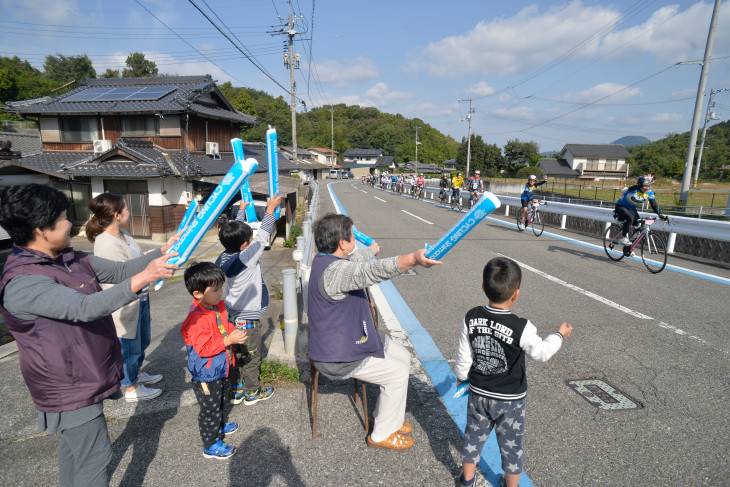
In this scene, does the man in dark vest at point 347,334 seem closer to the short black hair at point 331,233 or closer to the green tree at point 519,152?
the short black hair at point 331,233

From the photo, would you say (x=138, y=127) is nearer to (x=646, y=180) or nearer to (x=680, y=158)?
(x=646, y=180)

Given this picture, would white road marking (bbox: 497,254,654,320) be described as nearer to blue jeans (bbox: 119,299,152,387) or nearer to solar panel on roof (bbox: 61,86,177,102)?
blue jeans (bbox: 119,299,152,387)

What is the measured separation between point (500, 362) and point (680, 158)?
60542 millimetres

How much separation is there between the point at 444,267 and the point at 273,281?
3.70 meters

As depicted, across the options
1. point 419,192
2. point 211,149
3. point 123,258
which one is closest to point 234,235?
point 123,258

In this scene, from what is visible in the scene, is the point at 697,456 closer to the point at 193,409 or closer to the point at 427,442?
the point at 427,442

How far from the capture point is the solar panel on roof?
17.5m

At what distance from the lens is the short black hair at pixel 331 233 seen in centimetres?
262

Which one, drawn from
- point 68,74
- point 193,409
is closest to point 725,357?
point 193,409

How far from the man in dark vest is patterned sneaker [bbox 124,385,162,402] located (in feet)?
6.06

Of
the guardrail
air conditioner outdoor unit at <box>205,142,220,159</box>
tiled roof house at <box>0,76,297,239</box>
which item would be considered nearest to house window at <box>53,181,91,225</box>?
tiled roof house at <box>0,76,297,239</box>

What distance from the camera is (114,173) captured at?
14.9 m

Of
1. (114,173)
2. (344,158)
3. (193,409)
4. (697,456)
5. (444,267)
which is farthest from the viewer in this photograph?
(344,158)

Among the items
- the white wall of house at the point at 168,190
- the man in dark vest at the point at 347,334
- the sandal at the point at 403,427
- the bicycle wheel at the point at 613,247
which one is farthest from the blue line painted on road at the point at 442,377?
the white wall of house at the point at 168,190
